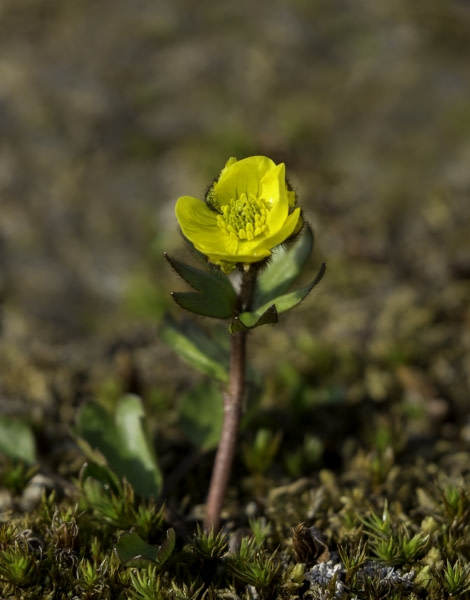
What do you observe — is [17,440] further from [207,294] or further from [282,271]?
[282,271]

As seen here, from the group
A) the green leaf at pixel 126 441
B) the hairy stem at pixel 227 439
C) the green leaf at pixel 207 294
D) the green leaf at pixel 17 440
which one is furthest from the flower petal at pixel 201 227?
the green leaf at pixel 17 440

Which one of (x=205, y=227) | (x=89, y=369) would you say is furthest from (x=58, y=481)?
(x=205, y=227)

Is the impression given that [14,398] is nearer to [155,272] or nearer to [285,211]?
[155,272]

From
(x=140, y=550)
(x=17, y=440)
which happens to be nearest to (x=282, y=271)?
(x=140, y=550)

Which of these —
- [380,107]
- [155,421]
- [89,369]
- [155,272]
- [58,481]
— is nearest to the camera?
[58,481]

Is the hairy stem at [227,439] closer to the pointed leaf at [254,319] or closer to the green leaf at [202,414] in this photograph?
the pointed leaf at [254,319]

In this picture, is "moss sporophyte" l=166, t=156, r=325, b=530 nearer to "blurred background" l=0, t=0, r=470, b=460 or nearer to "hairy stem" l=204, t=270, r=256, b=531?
"hairy stem" l=204, t=270, r=256, b=531
